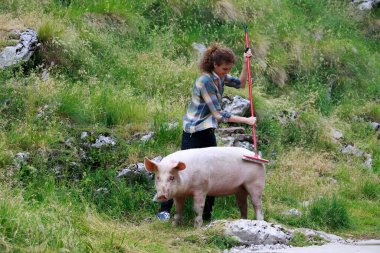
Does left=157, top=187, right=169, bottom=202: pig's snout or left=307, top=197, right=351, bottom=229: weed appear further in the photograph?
left=307, top=197, right=351, bottom=229: weed

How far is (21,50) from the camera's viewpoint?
1033 cm

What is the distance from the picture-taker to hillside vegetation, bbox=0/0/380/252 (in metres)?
6.84

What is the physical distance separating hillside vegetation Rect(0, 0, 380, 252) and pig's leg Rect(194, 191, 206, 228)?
0.71ft

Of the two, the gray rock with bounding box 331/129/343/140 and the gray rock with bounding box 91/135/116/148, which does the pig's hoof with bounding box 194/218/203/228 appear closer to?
the gray rock with bounding box 91/135/116/148

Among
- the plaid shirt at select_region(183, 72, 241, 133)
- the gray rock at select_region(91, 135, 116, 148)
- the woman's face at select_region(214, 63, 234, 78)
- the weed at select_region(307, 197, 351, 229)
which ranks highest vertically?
the woman's face at select_region(214, 63, 234, 78)

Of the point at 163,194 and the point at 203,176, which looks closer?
the point at 163,194

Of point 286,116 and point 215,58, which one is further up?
point 215,58

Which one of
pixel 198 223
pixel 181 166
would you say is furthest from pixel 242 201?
pixel 181 166

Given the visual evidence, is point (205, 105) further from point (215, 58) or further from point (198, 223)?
point (198, 223)

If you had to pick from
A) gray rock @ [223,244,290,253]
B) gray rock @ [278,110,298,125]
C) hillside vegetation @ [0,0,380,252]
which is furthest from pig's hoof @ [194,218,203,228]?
gray rock @ [278,110,298,125]

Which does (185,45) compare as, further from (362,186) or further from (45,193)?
(45,193)

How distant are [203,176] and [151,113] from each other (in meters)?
2.62

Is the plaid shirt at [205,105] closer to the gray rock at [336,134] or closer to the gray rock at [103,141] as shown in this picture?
the gray rock at [103,141]

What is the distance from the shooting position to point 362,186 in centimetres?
1043
